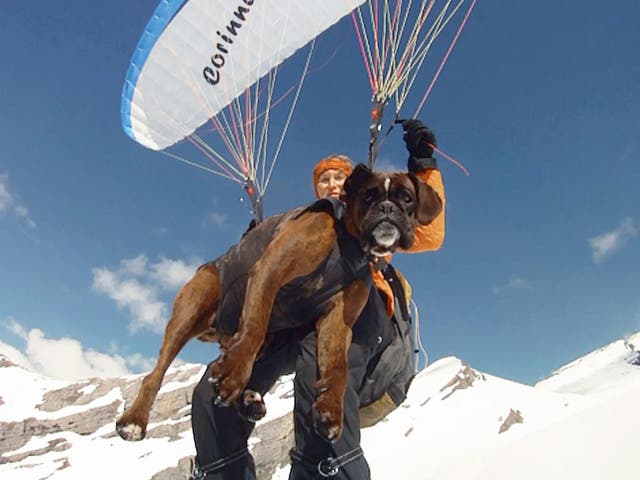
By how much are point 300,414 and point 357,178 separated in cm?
130

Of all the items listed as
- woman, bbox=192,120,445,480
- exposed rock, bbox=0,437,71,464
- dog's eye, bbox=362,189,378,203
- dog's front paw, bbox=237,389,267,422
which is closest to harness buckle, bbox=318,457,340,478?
woman, bbox=192,120,445,480

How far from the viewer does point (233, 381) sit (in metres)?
2.20

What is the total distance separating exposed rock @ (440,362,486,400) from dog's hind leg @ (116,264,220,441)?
279ft

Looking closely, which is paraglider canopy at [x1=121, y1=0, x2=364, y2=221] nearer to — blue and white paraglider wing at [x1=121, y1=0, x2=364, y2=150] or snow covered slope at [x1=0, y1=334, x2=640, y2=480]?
blue and white paraglider wing at [x1=121, y1=0, x2=364, y2=150]

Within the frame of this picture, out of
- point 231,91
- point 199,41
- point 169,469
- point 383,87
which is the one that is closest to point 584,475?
point 383,87

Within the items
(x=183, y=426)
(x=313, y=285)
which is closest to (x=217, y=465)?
(x=313, y=285)

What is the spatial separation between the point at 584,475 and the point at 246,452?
173 inches

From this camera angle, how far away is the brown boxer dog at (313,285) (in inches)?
92.5

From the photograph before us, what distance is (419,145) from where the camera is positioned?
338 centimetres

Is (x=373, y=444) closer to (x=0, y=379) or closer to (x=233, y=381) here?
(x=233, y=381)

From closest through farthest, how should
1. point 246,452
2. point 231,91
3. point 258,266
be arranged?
point 258,266, point 246,452, point 231,91

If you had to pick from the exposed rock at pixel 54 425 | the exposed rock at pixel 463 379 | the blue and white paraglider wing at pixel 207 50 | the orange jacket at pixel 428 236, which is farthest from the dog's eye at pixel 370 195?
the exposed rock at pixel 54 425

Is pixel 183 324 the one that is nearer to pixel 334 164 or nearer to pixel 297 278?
pixel 297 278

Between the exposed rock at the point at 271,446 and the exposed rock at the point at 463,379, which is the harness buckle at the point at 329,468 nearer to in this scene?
the exposed rock at the point at 271,446
